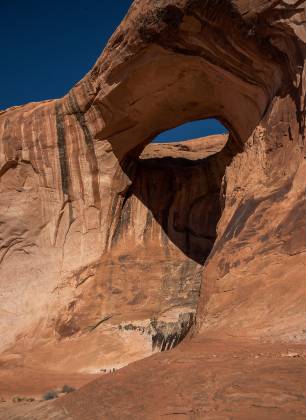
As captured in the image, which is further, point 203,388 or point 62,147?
point 62,147

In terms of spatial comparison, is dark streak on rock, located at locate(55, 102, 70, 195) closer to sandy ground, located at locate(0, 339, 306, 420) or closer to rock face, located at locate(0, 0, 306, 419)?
rock face, located at locate(0, 0, 306, 419)

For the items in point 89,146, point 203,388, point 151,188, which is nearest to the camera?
point 203,388

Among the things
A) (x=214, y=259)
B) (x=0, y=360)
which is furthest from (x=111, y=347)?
(x=214, y=259)

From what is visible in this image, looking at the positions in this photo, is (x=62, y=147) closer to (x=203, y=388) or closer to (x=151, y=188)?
(x=151, y=188)

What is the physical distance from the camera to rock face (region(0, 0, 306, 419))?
6141 mm

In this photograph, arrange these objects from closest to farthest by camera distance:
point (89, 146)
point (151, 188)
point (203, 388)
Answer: point (203, 388) → point (89, 146) → point (151, 188)

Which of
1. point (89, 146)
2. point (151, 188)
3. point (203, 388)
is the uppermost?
point (89, 146)

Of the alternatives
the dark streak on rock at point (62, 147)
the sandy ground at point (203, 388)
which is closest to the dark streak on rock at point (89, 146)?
the dark streak on rock at point (62, 147)

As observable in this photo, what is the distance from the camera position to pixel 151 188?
11.0 m

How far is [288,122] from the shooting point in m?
6.47

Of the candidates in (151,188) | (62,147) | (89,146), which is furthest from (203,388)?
(151,188)

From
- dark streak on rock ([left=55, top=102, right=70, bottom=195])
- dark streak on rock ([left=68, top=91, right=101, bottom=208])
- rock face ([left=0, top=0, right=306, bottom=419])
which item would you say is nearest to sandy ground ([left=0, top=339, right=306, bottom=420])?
rock face ([left=0, top=0, right=306, bottom=419])

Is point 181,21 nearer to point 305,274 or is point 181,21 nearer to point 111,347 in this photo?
point 305,274

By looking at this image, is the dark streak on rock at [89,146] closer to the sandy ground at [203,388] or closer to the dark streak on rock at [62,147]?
the dark streak on rock at [62,147]
